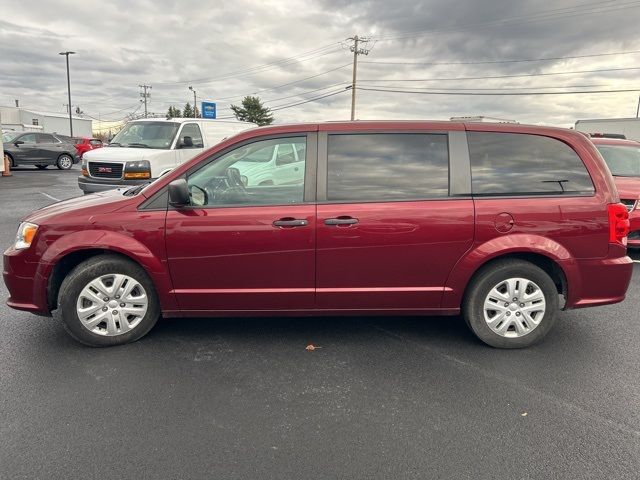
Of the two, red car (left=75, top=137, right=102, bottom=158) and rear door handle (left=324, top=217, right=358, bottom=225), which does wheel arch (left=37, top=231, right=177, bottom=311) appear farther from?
red car (left=75, top=137, right=102, bottom=158)

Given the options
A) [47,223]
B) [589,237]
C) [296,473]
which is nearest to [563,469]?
[296,473]

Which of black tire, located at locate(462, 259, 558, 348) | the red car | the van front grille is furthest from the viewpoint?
the red car

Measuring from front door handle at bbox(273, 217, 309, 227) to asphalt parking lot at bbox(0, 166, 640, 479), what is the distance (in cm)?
102

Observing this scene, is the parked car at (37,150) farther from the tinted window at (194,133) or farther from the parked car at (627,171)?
the parked car at (627,171)

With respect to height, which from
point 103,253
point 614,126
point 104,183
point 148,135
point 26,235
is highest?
point 614,126

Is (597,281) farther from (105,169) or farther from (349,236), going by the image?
(105,169)

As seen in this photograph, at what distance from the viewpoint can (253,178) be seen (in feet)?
12.3

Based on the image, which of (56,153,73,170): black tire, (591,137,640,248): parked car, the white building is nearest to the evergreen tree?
the white building

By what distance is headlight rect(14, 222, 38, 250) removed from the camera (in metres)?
3.56

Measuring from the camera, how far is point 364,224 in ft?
11.4

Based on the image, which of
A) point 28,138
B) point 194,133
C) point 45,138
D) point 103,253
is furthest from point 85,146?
point 103,253

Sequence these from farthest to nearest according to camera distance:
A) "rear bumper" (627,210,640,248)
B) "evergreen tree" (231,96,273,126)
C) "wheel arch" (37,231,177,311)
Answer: "evergreen tree" (231,96,273,126) → "rear bumper" (627,210,640,248) → "wheel arch" (37,231,177,311)

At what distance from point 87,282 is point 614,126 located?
28.8 m

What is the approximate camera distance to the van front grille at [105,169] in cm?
923
